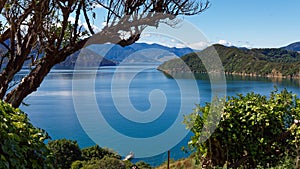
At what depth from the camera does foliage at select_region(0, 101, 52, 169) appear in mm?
1424

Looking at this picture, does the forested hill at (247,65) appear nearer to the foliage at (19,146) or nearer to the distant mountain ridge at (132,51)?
the distant mountain ridge at (132,51)

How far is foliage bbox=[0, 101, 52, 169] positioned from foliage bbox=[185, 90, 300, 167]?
267 cm

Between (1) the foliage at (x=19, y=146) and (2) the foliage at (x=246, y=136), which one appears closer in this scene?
(1) the foliage at (x=19, y=146)

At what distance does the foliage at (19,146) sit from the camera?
1.42m

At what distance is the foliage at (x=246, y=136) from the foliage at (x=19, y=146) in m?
2.67

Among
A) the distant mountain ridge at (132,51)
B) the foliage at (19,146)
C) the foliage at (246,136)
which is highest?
the distant mountain ridge at (132,51)

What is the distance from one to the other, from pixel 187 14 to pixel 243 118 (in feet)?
5.12

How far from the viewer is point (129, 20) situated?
430 cm

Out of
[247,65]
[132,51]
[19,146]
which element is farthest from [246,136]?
[247,65]

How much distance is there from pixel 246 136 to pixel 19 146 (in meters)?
3.25

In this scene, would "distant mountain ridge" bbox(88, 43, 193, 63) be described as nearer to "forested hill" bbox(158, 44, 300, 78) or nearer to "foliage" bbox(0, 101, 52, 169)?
"foliage" bbox(0, 101, 52, 169)

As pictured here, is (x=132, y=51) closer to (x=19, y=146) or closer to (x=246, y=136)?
(x=246, y=136)

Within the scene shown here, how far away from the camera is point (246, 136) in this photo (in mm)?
4238

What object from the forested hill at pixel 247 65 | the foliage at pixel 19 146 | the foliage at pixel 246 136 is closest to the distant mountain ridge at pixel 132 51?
the foliage at pixel 246 136
